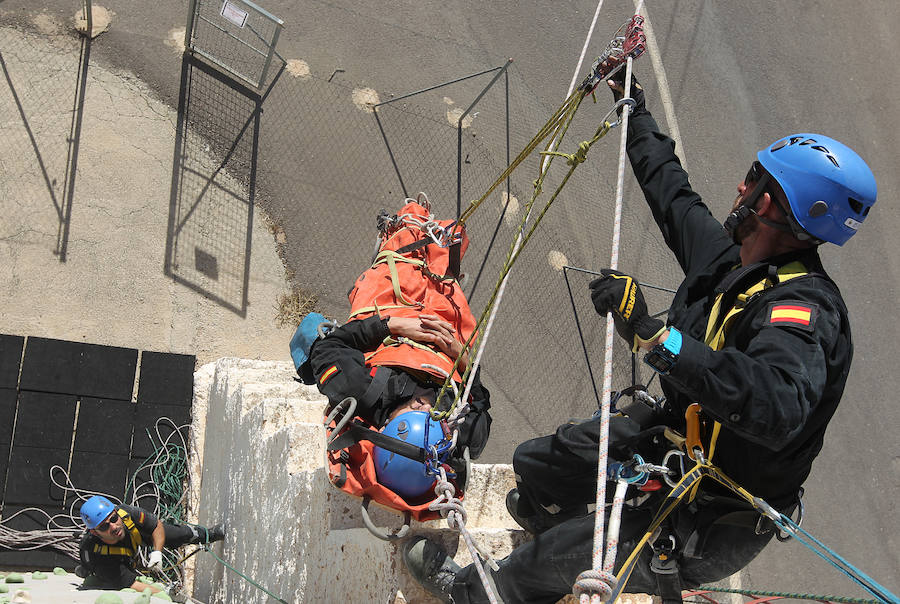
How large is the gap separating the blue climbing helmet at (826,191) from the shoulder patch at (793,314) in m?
0.34

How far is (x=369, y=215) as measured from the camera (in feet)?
21.7

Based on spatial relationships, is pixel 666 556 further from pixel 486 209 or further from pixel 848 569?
pixel 486 209

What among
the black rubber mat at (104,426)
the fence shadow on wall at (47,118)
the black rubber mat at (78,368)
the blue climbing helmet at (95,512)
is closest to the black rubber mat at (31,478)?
the black rubber mat at (104,426)

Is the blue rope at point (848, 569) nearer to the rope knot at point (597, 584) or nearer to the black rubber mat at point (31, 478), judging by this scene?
the rope knot at point (597, 584)

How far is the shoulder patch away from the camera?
2271mm

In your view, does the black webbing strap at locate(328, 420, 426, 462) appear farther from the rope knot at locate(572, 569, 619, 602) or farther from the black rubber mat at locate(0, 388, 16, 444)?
the black rubber mat at locate(0, 388, 16, 444)

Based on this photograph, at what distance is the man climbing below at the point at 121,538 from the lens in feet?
16.7

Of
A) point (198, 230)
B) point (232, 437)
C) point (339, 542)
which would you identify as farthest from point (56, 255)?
point (339, 542)

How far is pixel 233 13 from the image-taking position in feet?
19.1

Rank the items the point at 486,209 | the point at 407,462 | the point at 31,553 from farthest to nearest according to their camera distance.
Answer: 1. the point at 486,209
2. the point at 31,553
3. the point at 407,462

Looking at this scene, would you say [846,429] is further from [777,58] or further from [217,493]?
[217,493]

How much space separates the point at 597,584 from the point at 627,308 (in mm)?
809

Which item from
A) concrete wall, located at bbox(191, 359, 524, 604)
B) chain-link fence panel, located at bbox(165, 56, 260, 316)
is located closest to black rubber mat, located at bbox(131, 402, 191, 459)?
concrete wall, located at bbox(191, 359, 524, 604)

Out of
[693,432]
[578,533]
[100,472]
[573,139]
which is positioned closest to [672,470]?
[693,432]
